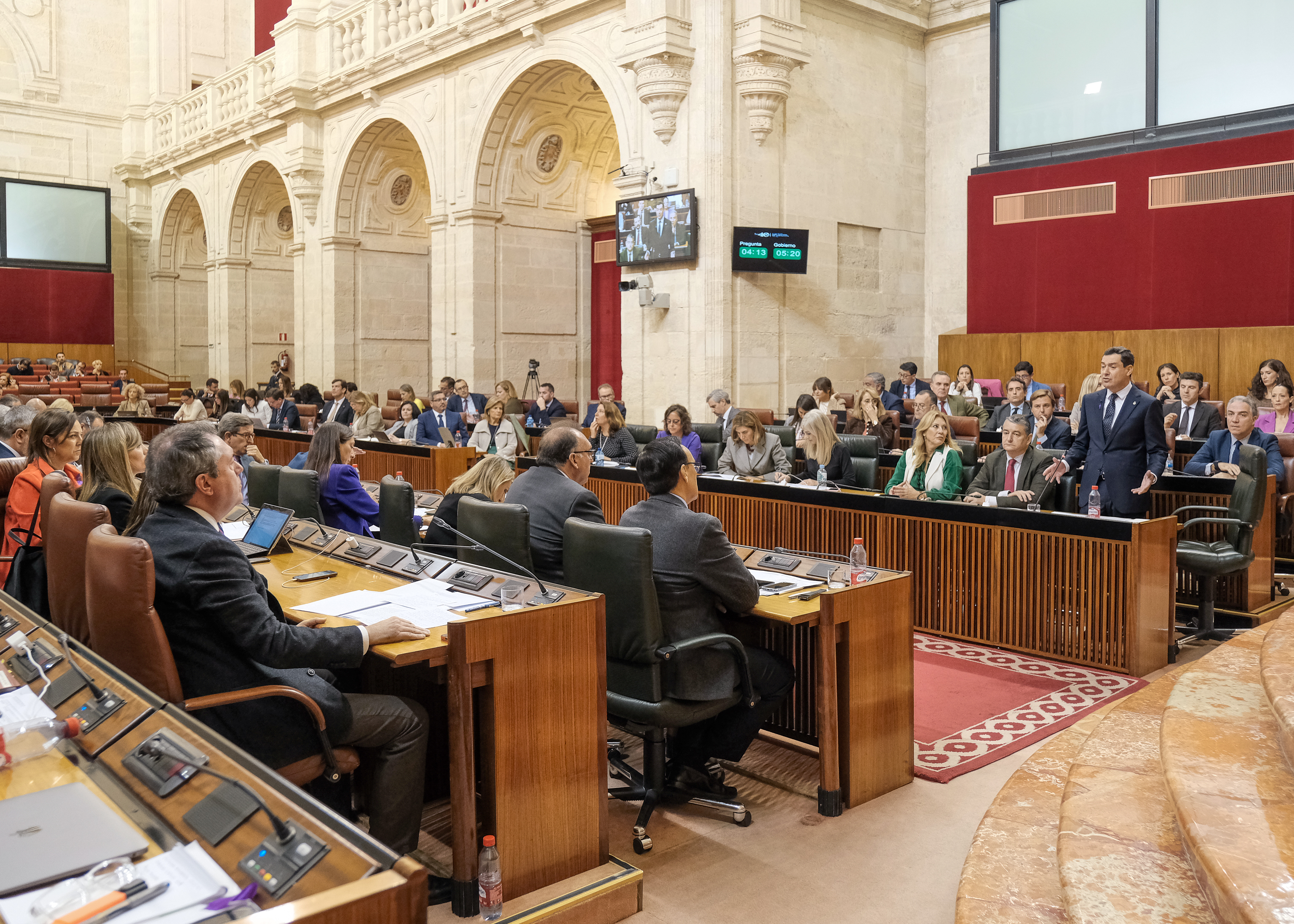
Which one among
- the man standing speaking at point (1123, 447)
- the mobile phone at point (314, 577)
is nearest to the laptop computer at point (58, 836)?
the mobile phone at point (314, 577)

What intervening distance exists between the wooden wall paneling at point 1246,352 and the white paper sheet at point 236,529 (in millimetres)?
8492

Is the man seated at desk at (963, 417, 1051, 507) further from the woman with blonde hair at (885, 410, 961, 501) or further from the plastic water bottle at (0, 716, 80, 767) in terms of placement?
the plastic water bottle at (0, 716, 80, 767)

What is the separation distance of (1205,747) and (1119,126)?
31.1ft

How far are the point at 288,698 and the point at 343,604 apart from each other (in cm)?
51

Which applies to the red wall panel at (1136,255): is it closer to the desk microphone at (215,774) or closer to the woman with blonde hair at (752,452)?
the woman with blonde hair at (752,452)

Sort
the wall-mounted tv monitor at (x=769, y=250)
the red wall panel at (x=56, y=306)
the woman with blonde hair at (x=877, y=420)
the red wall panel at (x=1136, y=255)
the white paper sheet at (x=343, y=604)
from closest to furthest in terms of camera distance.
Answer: the white paper sheet at (x=343, y=604), the woman with blonde hair at (x=877, y=420), the red wall panel at (x=1136, y=255), the wall-mounted tv monitor at (x=769, y=250), the red wall panel at (x=56, y=306)

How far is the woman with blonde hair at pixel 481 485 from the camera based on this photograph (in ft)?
12.8

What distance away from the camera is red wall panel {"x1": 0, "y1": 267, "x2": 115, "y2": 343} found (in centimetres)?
1961

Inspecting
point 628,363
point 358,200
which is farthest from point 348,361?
point 628,363

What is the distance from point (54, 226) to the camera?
20.0 meters

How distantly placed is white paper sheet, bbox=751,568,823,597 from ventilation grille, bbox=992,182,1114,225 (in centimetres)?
842

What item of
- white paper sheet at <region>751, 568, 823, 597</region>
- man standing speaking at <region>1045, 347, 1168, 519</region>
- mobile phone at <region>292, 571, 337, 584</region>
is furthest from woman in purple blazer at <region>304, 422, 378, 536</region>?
man standing speaking at <region>1045, 347, 1168, 519</region>

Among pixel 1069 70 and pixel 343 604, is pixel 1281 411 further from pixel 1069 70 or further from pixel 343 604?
pixel 343 604

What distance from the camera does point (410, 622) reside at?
2.55m
